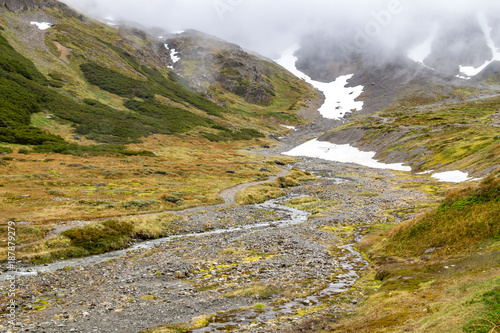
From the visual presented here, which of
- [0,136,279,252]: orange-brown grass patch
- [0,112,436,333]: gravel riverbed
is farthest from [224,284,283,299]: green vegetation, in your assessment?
[0,136,279,252]: orange-brown grass patch

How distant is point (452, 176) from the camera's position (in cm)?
6938

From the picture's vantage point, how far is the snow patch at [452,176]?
6488cm

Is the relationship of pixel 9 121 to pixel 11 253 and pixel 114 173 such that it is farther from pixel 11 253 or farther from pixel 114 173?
pixel 11 253

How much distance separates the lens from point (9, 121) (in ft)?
282

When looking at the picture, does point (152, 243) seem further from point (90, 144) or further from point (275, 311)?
point (90, 144)

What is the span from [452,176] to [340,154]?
6815 cm

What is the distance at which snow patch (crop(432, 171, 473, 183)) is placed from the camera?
213ft

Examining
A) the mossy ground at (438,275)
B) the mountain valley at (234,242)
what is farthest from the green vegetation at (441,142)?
the mossy ground at (438,275)

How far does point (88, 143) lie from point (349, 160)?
9769 centimetres

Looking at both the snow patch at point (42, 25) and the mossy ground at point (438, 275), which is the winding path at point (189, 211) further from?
the snow patch at point (42, 25)

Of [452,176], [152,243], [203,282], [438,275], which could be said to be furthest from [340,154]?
[203,282]

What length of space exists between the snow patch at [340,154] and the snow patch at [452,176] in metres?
21.1

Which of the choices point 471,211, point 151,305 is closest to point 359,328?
point 151,305

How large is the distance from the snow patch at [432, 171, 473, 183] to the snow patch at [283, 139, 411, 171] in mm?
21098
